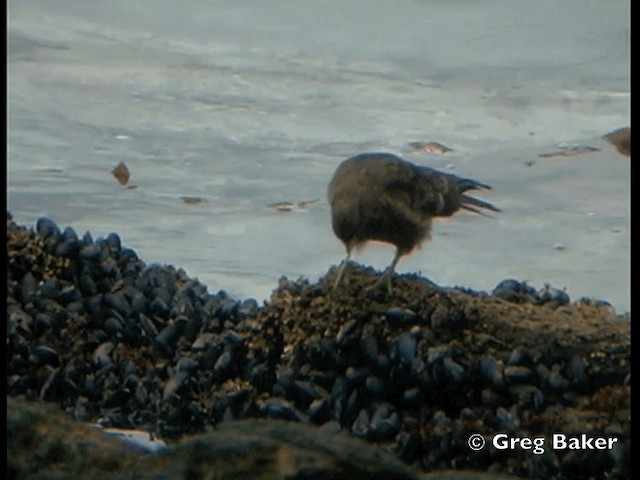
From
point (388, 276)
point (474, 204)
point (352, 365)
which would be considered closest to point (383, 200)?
point (388, 276)

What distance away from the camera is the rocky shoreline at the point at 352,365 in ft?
9.04

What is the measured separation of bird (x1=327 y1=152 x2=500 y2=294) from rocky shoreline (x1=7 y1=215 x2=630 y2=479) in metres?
0.16

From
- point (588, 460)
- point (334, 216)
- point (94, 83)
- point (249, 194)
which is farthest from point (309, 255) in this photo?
point (588, 460)

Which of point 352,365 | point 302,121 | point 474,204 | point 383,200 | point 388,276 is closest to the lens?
point 352,365

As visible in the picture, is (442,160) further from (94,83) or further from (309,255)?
(94,83)

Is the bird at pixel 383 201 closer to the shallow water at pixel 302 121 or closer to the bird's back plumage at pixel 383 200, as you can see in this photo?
the bird's back plumage at pixel 383 200

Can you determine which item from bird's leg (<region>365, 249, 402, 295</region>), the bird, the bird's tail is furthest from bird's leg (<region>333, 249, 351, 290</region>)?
the bird's tail

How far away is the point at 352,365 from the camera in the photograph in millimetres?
3033

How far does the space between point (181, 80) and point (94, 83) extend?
0.45 metres

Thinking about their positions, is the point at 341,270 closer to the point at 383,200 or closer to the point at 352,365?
the point at 383,200

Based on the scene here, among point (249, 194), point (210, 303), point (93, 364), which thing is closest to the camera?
point (93, 364)

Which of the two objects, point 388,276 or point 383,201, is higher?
point 383,201

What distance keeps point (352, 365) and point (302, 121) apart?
2107mm

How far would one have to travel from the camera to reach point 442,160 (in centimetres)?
473
